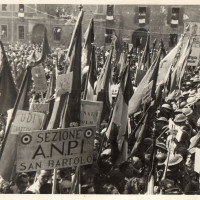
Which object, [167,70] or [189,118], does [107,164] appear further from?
[167,70]

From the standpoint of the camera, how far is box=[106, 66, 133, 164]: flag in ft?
13.3

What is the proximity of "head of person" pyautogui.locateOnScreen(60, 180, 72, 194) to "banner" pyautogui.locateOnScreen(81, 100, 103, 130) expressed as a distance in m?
0.77

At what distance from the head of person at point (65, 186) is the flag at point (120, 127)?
0.64 m

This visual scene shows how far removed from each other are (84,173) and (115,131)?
25.0 inches

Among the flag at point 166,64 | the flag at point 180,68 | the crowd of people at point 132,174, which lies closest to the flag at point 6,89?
the crowd of people at point 132,174

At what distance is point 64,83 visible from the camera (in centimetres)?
380

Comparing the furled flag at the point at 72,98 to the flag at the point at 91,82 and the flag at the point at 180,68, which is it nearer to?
the flag at the point at 91,82

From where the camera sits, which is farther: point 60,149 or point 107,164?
point 107,164

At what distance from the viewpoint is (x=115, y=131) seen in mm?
4195

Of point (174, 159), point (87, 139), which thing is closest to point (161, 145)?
point (174, 159)

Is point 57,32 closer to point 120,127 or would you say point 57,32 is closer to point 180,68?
point 180,68

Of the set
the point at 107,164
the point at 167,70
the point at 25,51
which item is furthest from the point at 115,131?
the point at 25,51

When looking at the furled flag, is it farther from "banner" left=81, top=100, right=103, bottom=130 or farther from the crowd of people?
the crowd of people

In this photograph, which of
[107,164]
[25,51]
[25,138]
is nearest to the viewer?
[25,138]
